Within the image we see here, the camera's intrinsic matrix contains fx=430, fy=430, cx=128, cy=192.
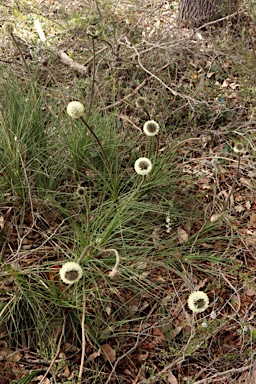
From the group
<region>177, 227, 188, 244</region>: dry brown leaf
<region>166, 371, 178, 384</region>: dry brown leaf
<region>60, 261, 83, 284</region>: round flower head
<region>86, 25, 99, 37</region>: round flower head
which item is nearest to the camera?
<region>60, 261, 83, 284</region>: round flower head

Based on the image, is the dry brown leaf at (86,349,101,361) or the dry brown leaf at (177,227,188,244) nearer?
the dry brown leaf at (86,349,101,361)

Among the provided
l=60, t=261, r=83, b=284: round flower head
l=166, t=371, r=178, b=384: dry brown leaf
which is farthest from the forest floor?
l=60, t=261, r=83, b=284: round flower head

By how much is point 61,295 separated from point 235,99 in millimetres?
2651

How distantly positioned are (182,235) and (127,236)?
A: 0.39m

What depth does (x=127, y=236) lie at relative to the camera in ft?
9.25

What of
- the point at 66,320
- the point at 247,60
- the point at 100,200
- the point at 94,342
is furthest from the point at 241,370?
the point at 247,60

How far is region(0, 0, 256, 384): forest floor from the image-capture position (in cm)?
239

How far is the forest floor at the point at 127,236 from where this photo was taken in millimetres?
2389

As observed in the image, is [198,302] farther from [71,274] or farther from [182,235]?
[182,235]

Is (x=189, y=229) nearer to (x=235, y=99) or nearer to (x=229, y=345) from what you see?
(x=229, y=345)

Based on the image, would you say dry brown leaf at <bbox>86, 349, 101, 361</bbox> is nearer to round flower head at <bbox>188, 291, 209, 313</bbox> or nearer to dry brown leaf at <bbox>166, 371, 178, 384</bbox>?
dry brown leaf at <bbox>166, 371, 178, 384</bbox>

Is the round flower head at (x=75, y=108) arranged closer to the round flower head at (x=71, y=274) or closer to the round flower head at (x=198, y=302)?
the round flower head at (x=71, y=274)

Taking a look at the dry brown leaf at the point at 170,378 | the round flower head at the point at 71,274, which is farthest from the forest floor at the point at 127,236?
the round flower head at the point at 71,274

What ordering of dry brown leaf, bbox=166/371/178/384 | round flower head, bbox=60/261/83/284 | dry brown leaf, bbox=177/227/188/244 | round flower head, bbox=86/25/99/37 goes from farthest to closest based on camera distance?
dry brown leaf, bbox=177/227/188/244
round flower head, bbox=86/25/99/37
dry brown leaf, bbox=166/371/178/384
round flower head, bbox=60/261/83/284
